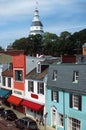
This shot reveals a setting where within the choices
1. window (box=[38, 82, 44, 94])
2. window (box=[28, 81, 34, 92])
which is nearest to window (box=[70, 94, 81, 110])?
window (box=[38, 82, 44, 94])

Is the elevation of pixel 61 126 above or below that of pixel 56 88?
below

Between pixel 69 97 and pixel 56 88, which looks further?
pixel 56 88

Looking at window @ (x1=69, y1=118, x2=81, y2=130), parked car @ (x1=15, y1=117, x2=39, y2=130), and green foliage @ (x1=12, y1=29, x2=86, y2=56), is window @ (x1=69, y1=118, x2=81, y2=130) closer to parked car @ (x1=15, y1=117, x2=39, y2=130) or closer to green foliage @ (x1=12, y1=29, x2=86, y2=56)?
parked car @ (x1=15, y1=117, x2=39, y2=130)

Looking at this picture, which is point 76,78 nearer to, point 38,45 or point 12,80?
point 12,80

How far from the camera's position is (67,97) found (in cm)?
4238

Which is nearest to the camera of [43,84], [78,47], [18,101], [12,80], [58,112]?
[58,112]

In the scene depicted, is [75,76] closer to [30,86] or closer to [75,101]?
[75,101]

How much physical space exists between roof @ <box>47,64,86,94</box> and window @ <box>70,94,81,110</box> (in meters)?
0.77

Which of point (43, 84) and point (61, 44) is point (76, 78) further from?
point (61, 44)

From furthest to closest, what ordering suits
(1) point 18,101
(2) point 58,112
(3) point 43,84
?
(1) point 18,101 < (3) point 43,84 < (2) point 58,112

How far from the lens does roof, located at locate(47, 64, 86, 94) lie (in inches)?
1571

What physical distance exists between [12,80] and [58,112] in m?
19.6

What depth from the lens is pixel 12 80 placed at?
204ft

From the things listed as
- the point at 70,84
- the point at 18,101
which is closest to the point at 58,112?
the point at 70,84
